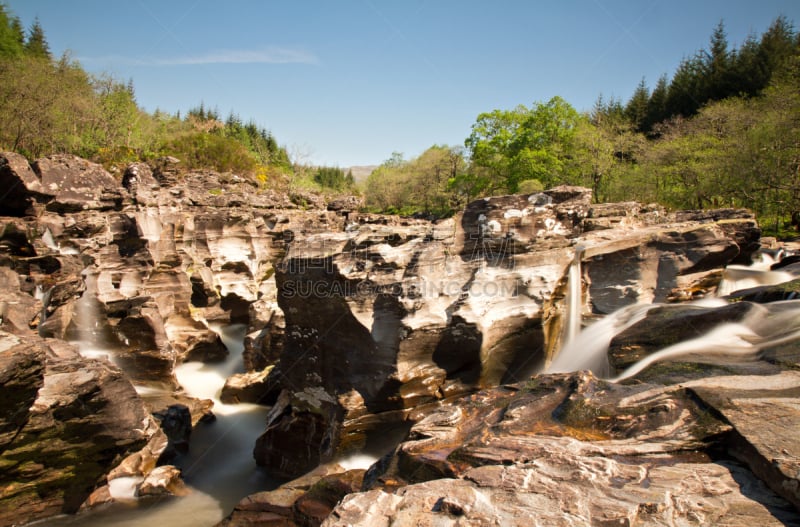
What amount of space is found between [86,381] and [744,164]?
80.4 ft

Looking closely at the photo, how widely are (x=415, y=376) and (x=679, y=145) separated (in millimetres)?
24134

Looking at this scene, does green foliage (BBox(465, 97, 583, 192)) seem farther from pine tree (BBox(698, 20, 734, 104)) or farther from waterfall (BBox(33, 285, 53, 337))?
waterfall (BBox(33, 285, 53, 337))

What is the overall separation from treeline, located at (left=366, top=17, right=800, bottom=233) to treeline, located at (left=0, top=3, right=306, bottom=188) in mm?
18409

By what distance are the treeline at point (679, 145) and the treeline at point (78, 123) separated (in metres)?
18.4

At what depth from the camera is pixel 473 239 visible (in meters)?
8.29

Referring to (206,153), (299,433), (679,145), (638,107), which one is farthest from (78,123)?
(638,107)

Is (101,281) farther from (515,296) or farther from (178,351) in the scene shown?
(515,296)

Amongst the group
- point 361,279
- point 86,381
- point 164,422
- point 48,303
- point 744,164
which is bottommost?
point 164,422

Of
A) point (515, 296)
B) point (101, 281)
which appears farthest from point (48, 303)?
point (515, 296)

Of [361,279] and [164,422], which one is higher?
[361,279]

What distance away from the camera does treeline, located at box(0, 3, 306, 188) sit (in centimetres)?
2083

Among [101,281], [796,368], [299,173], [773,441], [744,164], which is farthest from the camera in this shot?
[299,173]

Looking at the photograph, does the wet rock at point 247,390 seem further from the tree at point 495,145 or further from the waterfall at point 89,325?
the tree at point 495,145

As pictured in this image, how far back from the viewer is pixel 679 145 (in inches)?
965
